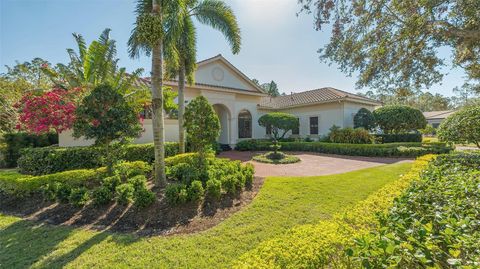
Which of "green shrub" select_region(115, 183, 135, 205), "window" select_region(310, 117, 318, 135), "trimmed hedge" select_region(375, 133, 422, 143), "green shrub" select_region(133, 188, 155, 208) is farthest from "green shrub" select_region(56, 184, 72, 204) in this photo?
"trimmed hedge" select_region(375, 133, 422, 143)

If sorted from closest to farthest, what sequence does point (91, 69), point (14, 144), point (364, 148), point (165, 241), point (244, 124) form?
1. point (165, 241)
2. point (91, 69)
3. point (14, 144)
4. point (364, 148)
5. point (244, 124)

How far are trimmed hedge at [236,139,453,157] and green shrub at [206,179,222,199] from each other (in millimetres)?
12266

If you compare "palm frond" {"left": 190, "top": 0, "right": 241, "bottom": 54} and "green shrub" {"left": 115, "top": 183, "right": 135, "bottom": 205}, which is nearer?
"green shrub" {"left": 115, "top": 183, "right": 135, "bottom": 205}

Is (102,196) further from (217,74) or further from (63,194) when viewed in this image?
(217,74)

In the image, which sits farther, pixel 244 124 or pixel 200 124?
pixel 244 124

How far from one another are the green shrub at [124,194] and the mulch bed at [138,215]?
196 millimetres

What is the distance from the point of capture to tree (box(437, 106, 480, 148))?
27.2 feet

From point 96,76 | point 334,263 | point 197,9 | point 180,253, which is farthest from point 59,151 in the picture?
point 334,263

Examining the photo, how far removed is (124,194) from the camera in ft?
18.0

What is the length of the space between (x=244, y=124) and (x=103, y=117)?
14894 mm

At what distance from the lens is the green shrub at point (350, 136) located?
639 inches

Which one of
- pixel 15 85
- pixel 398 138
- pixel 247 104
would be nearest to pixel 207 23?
pixel 247 104

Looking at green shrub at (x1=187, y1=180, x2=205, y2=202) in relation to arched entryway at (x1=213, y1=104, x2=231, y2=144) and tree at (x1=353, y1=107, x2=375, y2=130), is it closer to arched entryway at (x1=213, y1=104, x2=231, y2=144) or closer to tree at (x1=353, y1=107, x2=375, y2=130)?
arched entryway at (x1=213, y1=104, x2=231, y2=144)

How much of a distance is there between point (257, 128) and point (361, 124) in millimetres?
8843
